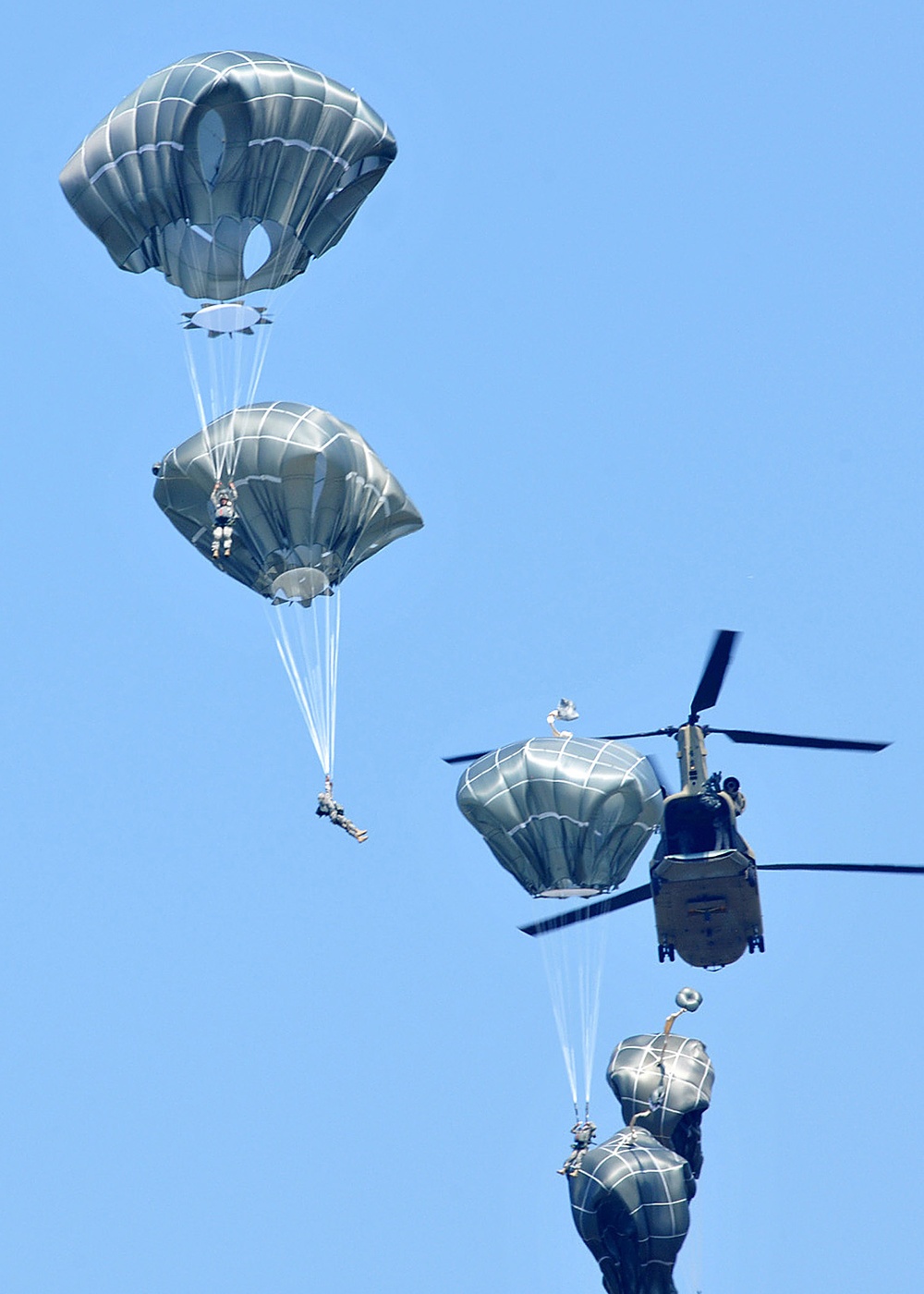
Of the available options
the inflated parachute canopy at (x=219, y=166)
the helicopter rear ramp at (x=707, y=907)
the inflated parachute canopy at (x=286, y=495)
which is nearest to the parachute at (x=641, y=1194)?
the helicopter rear ramp at (x=707, y=907)

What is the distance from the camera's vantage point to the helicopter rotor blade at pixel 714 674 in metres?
53.6

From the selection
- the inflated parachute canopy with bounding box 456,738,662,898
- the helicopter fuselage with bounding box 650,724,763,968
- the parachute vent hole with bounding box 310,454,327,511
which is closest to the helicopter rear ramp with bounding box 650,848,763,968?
the helicopter fuselage with bounding box 650,724,763,968

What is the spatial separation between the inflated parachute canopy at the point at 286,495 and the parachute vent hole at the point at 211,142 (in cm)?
423

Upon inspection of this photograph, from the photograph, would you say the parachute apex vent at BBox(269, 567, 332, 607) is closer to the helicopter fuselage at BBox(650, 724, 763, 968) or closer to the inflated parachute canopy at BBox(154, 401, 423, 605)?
the inflated parachute canopy at BBox(154, 401, 423, 605)

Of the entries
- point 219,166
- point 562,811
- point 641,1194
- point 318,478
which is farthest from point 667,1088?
point 219,166

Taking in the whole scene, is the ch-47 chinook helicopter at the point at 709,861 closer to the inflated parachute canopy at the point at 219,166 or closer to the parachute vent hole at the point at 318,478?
the parachute vent hole at the point at 318,478

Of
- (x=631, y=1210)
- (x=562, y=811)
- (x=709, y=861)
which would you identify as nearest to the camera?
(x=709, y=861)

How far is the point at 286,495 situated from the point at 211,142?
587cm

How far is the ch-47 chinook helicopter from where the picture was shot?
5372 cm

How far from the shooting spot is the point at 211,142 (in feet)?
179

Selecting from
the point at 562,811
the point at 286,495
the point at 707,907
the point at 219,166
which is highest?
the point at 219,166

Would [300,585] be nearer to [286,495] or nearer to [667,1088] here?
[286,495]

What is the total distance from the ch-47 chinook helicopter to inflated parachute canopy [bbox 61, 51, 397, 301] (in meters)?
10.1

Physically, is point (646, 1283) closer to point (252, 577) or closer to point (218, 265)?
point (252, 577)
